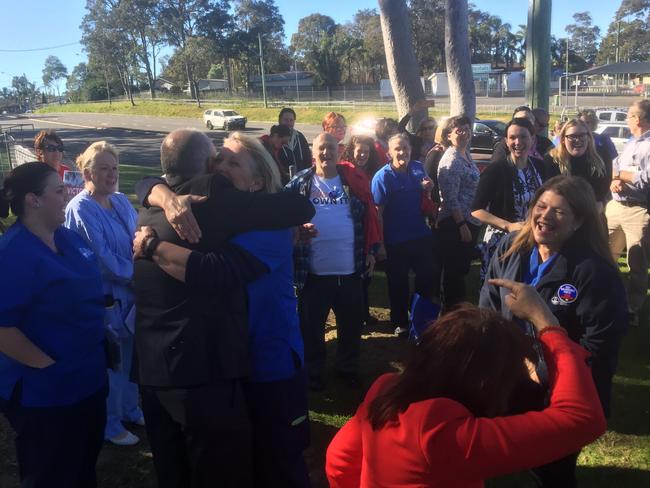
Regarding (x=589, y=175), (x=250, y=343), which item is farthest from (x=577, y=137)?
(x=250, y=343)

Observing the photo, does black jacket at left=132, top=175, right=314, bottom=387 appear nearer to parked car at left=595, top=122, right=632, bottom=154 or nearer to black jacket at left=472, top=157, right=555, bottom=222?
black jacket at left=472, top=157, right=555, bottom=222

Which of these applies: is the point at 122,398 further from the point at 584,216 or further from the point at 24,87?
the point at 24,87

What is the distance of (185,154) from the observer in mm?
2061

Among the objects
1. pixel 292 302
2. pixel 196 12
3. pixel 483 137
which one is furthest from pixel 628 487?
pixel 196 12

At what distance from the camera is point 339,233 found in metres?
3.95

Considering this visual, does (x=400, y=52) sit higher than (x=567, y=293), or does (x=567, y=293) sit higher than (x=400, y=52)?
(x=400, y=52)

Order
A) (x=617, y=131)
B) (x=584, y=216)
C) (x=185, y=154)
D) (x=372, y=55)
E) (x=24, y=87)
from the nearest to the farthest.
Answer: (x=185, y=154), (x=584, y=216), (x=617, y=131), (x=372, y=55), (x=24, y=87)

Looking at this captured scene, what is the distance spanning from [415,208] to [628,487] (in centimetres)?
257

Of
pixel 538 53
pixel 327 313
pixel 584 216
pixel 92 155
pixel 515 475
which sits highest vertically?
pixel 538 53

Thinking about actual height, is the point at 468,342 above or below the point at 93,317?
above

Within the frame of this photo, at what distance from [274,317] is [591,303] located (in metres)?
1.32

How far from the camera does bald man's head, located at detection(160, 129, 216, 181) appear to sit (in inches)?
81.2

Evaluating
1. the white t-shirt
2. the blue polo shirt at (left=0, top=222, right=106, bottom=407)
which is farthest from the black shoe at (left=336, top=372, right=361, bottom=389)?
the blue polo shirt at (left=0, top=222, right=106, bottom=407)

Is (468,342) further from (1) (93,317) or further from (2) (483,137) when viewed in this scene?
(2) (483,137)
